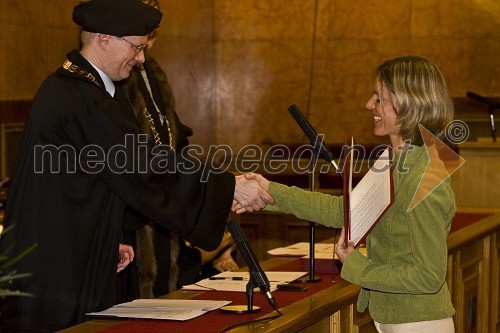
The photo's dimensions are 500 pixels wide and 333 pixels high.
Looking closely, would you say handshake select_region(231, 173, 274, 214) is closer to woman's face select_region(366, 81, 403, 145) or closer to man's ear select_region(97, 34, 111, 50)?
woman's face select_region(366, 81, 403, 145)

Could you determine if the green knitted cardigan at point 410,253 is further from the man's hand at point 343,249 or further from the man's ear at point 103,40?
the man's ear at point 103,40

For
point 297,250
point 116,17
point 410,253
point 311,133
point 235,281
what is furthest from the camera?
point 297,250

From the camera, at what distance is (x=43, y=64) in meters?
9.57

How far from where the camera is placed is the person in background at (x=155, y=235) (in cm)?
475

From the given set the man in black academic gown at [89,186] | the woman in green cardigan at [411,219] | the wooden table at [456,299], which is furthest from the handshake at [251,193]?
the woman in green cardigan at [411,219]

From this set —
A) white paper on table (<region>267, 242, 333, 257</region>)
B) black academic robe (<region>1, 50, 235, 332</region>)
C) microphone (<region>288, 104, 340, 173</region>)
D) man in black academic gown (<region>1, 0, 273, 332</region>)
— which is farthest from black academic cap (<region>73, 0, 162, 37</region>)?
white paper on table (<region>267, 242, 333, 257</region>)

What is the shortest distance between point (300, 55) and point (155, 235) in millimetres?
8405

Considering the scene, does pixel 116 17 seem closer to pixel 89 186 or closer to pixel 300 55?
pixel 89 186

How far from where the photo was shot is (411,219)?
3.17m

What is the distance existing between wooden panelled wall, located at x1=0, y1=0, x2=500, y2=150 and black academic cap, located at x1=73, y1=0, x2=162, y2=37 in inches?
313

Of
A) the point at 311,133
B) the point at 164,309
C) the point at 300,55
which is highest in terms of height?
the point at 300,55

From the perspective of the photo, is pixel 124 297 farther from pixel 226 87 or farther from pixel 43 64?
pixel 226 87

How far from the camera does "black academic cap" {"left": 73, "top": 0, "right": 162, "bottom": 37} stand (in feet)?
12.1

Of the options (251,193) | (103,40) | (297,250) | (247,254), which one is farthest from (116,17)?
(297,250)
